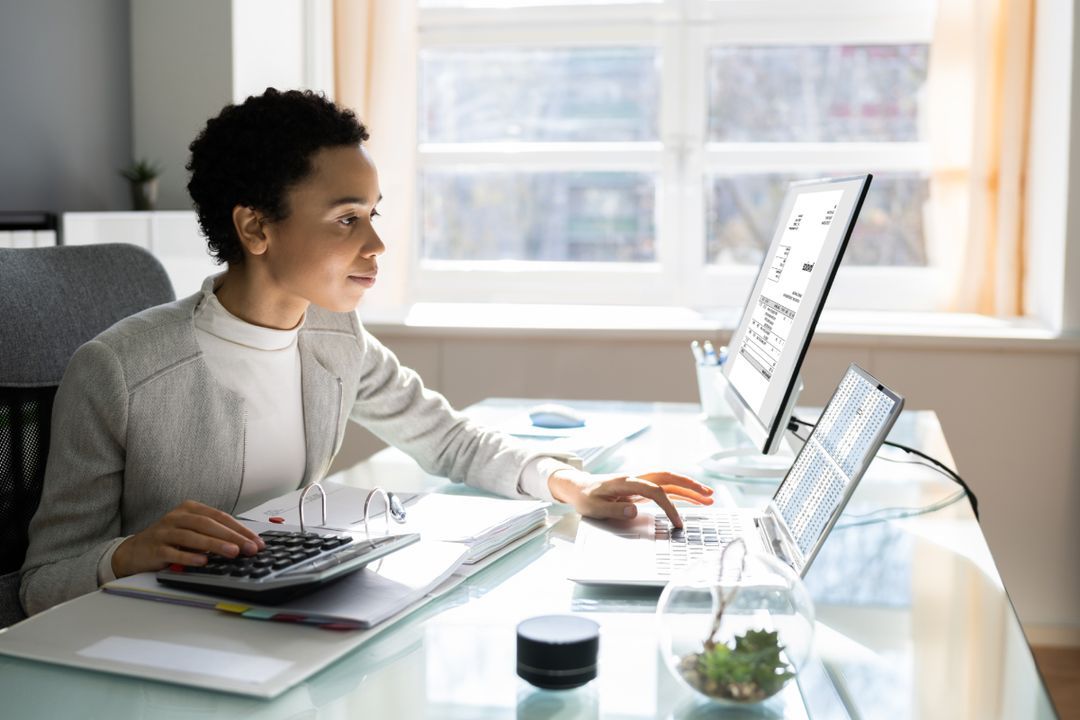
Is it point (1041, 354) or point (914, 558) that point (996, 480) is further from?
point (914, 558)

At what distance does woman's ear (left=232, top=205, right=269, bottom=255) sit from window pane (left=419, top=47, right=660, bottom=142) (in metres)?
2.19

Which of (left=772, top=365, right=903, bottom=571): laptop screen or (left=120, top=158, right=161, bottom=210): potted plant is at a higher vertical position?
(left=120, top=158, right=161, bottom=210): potted plant

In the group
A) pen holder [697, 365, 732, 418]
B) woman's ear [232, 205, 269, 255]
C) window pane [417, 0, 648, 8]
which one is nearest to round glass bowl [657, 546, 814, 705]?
woman's ear [232, 205, 269, 255]

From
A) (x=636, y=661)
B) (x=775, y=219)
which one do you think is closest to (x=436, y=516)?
(x=636, y=661)

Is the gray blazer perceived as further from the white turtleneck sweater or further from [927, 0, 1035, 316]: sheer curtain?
[927, 0, 1035, 316]: sheer curtain

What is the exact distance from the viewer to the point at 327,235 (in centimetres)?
141

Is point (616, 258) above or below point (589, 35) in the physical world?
below

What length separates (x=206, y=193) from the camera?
1448mm

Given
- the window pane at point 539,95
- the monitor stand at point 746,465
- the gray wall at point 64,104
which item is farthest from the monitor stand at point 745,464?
the window pane at point 539,95

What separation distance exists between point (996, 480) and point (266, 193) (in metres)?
2.16

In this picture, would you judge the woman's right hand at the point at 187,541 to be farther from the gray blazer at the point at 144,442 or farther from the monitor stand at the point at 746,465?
the monitor stand at the point at 746,465

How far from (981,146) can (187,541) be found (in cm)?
269

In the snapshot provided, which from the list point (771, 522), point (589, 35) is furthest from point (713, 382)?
point (589, 35)

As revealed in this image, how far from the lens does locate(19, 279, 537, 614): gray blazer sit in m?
1.21
